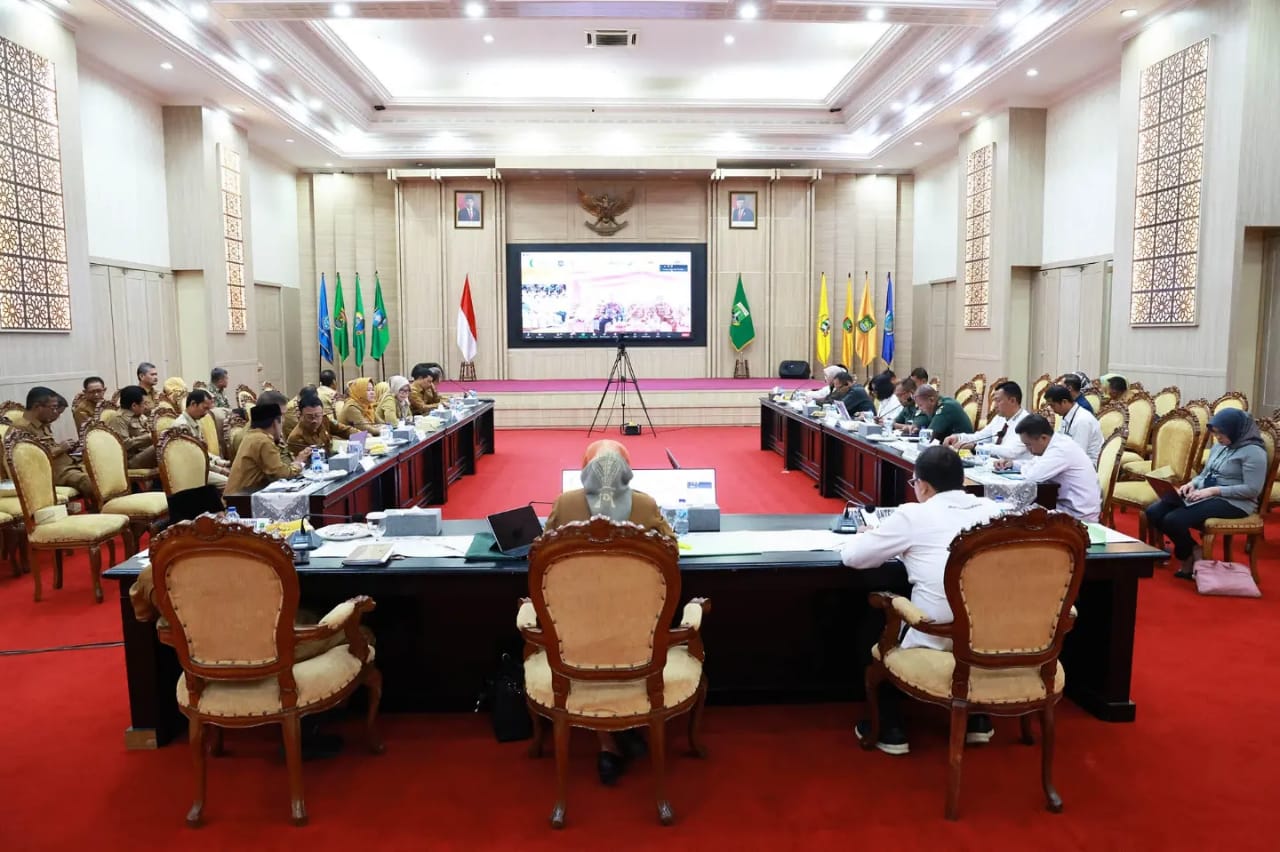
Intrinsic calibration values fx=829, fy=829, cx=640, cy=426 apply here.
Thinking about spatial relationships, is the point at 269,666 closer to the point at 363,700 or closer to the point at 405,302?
the point at 363,700

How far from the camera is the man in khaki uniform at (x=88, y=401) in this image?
6668 mm

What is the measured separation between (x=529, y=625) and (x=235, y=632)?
0.83 m

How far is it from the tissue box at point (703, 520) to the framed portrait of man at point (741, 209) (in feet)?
36.9

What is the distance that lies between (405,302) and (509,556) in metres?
11.6

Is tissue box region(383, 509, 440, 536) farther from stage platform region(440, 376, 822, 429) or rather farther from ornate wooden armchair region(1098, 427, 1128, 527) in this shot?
stage platform region(440, 376, 822, 429)

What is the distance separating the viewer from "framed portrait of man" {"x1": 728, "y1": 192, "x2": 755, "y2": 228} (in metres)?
13.9

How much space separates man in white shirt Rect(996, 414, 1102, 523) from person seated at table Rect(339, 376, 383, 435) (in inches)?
182

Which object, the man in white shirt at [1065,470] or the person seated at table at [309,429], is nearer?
the man in white shirt at [1065,470]

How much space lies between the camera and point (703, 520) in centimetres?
334

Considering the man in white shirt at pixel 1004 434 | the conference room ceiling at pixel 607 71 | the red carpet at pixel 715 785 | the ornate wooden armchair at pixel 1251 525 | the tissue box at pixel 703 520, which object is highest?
the conference room ceiling at pixel 607 71

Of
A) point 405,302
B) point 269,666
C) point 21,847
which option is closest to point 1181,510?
point 269,666

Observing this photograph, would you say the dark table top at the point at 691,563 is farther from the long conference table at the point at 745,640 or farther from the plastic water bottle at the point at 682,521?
the plastic water bottle at the point at 682,521

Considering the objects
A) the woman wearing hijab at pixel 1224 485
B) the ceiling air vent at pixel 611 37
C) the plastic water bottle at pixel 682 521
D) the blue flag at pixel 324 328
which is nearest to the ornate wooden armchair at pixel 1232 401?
the woman wearing hijab at pixel 1224 485

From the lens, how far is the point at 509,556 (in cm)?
292
